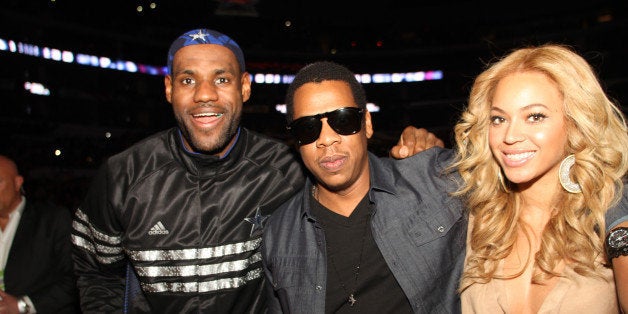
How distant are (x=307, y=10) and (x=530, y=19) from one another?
16.3 meters

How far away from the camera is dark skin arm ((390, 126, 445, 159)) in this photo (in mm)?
3250

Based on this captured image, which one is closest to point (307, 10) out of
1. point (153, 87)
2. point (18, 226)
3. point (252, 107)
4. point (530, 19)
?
point (252, 107)

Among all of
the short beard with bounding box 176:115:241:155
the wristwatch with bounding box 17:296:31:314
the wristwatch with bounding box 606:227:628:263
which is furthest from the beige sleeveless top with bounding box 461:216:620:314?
the wristwatch with bounding box 17:296:31:314

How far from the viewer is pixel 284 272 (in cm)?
298

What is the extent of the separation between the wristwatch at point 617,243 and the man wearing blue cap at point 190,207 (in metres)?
1.97

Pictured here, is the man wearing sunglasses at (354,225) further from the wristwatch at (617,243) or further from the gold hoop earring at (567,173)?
the wristwatch at (617,243)

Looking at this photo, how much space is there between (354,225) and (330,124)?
0.65 meters

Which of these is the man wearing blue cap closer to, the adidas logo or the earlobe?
the adidas logo

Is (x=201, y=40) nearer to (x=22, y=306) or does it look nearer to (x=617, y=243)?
(x=617, y=243)

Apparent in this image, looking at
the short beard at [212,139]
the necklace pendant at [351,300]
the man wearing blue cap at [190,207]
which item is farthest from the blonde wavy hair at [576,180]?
the short beard at [212,139]

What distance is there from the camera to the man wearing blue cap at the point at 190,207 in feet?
10.4

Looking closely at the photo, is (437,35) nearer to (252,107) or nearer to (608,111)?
(252,107)

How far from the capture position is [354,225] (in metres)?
2.97

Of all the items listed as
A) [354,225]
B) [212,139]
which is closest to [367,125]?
[354,225]
